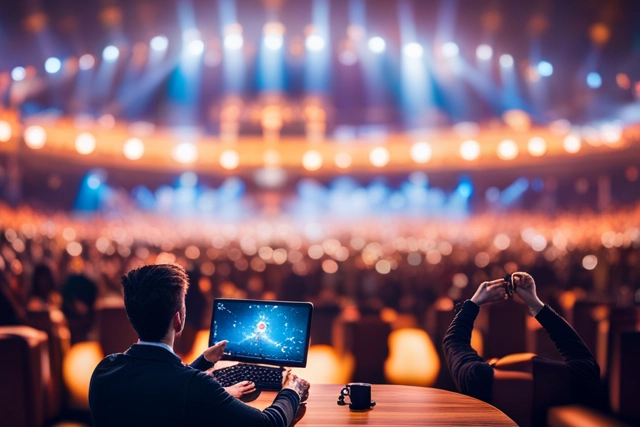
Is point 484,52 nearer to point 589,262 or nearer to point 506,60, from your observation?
point 506,60

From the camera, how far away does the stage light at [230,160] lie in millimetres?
17531

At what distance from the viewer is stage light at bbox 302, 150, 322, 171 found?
17.3 meters

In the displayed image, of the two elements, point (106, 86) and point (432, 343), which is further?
point (106, 86)

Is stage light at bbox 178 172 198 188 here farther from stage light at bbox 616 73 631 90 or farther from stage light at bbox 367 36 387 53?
stage light at bbox 616 73 631 90

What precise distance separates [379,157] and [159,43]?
395 inches

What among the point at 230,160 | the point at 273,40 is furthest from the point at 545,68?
the point at 230,160

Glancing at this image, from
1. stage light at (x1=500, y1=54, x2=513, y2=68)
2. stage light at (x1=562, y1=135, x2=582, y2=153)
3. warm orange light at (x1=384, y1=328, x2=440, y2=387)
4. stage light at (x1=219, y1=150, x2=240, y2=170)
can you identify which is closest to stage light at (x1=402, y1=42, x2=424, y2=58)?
stage light at (x1=500, y1=54, x2=513, y2=68)

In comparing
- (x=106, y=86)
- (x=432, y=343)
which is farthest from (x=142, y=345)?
(x=106, y=86)

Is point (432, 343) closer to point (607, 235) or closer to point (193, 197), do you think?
point (607, 235)

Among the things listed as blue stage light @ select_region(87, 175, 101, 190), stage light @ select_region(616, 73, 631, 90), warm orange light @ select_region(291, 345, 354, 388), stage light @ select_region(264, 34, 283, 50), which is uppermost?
stage light @ select_region(264, 34, 283, 50)

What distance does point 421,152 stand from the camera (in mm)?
16625

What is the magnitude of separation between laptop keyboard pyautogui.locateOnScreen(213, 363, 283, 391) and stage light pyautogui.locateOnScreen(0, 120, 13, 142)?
1111cm

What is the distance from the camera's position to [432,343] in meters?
7.24

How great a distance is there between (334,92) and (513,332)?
12.7 metres
